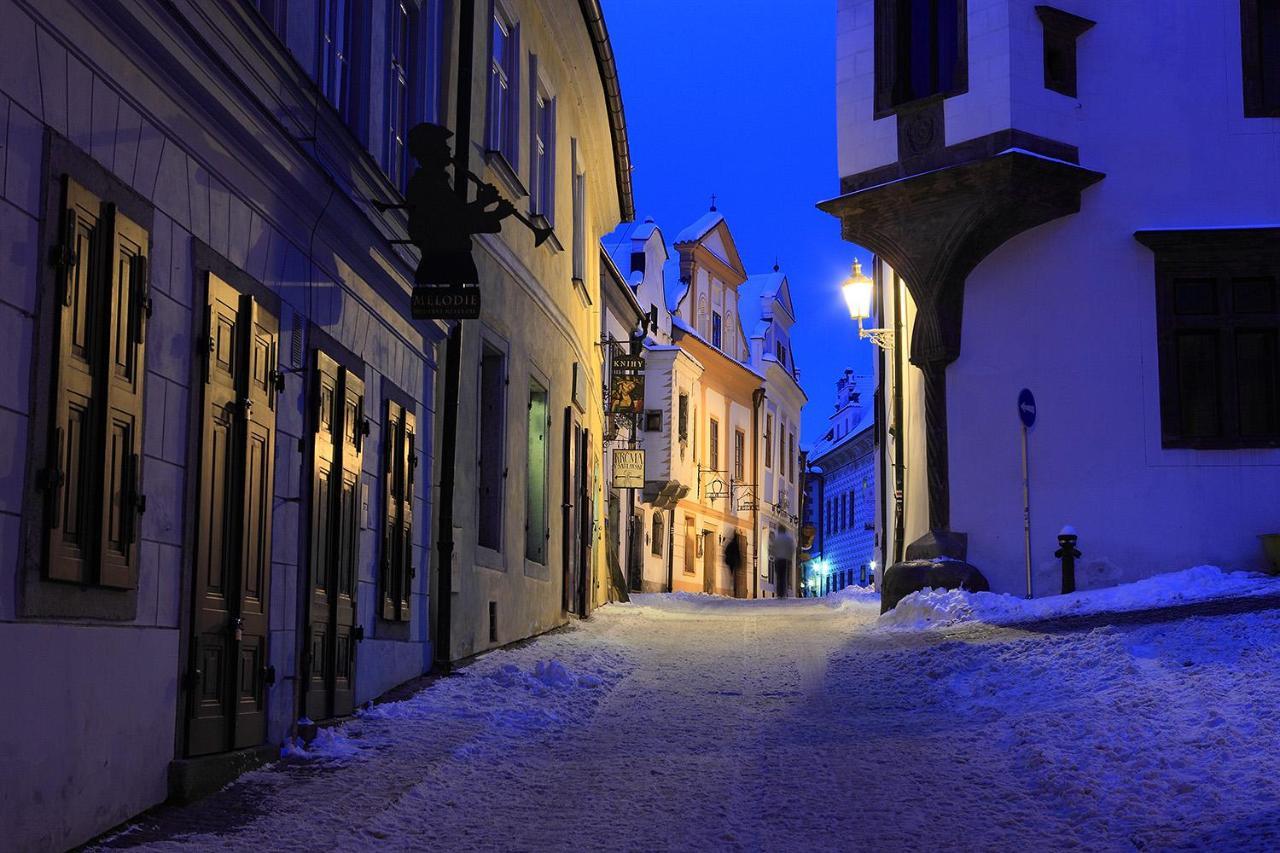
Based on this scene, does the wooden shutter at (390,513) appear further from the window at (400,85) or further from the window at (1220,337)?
the window at (1220,337)

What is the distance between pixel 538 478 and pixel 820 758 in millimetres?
10101

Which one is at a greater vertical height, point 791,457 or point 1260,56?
point 1260,56

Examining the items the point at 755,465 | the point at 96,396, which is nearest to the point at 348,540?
the point at 96,396

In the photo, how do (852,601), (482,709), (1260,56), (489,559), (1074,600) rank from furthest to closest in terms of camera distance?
1. (852,601)
2. (1260,56)
3. (1074,600)
4. (489,559)
5. (482,709)

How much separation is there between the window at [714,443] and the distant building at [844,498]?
10.4 meters

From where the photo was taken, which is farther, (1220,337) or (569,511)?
(569,511)

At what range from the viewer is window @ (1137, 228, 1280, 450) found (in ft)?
54.6

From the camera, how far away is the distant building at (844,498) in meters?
60.4

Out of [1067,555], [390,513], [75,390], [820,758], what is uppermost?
[75,390]

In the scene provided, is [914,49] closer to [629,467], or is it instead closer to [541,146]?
[541,146]

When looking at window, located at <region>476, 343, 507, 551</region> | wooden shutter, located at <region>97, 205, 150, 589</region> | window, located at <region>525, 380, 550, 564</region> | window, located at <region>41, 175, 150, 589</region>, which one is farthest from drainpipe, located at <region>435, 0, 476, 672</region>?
window, located at <region>41, 175, 150, 589</region>

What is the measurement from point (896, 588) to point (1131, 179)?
5.27 meters

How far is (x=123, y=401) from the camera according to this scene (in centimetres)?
645

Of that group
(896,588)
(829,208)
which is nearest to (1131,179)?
(829,208)
